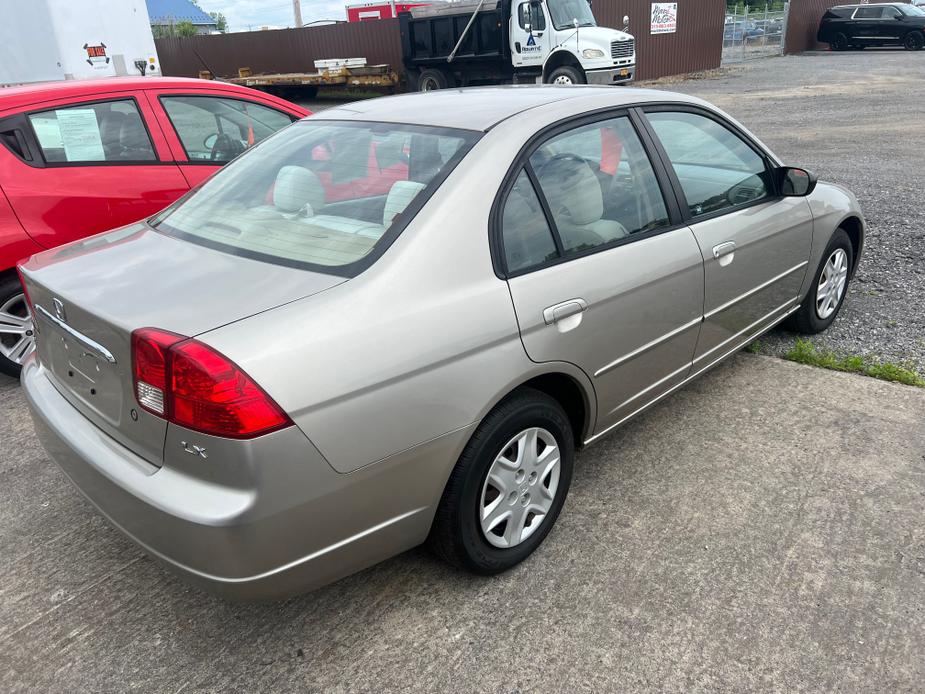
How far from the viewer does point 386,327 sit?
2094 millimetres

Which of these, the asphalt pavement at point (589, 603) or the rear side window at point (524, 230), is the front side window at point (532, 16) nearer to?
the asphalt pavement at point (589, 603)

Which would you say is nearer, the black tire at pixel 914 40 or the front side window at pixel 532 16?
the front side window at pixel 532 16

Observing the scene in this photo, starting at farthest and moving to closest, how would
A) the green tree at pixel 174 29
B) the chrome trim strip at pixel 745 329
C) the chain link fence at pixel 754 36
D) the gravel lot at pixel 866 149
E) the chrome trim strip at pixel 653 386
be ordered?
1. the green tree at pixel 174 29
2. the chain link fence at pixel 754 36
3. the gravel lot at pixel 866 149
4. the chrome trim strip at pixel 745 329
5. the chrome trim strip at pixel 653 386

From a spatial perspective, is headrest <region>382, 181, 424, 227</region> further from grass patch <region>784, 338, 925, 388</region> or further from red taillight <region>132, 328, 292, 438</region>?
grass patch <region>784, 338, 925, 388</region>

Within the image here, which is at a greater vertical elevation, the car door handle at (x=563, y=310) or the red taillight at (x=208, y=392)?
the red taillight at (x=208, y=392)

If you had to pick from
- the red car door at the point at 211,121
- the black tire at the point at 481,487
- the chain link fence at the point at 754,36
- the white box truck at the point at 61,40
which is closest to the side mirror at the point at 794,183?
the black tire at the point at 481,487

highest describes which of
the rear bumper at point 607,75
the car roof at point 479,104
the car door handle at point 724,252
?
the car roof at point 479,104

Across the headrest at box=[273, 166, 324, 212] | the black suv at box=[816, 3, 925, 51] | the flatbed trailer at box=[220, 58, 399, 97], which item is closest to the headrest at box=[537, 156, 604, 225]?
the headrest at box=[273, 166, 324, 212]

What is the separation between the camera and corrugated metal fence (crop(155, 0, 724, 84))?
23.7 m

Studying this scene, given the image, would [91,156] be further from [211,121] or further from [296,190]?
[296,190]

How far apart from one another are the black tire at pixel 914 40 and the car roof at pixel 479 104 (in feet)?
107

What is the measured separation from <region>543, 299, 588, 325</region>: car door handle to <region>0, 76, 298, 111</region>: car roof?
346 centimetres

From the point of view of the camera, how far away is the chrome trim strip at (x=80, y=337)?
213cm

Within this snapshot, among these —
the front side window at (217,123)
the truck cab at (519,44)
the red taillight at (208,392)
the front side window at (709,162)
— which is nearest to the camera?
the red taillight at (208,392)
